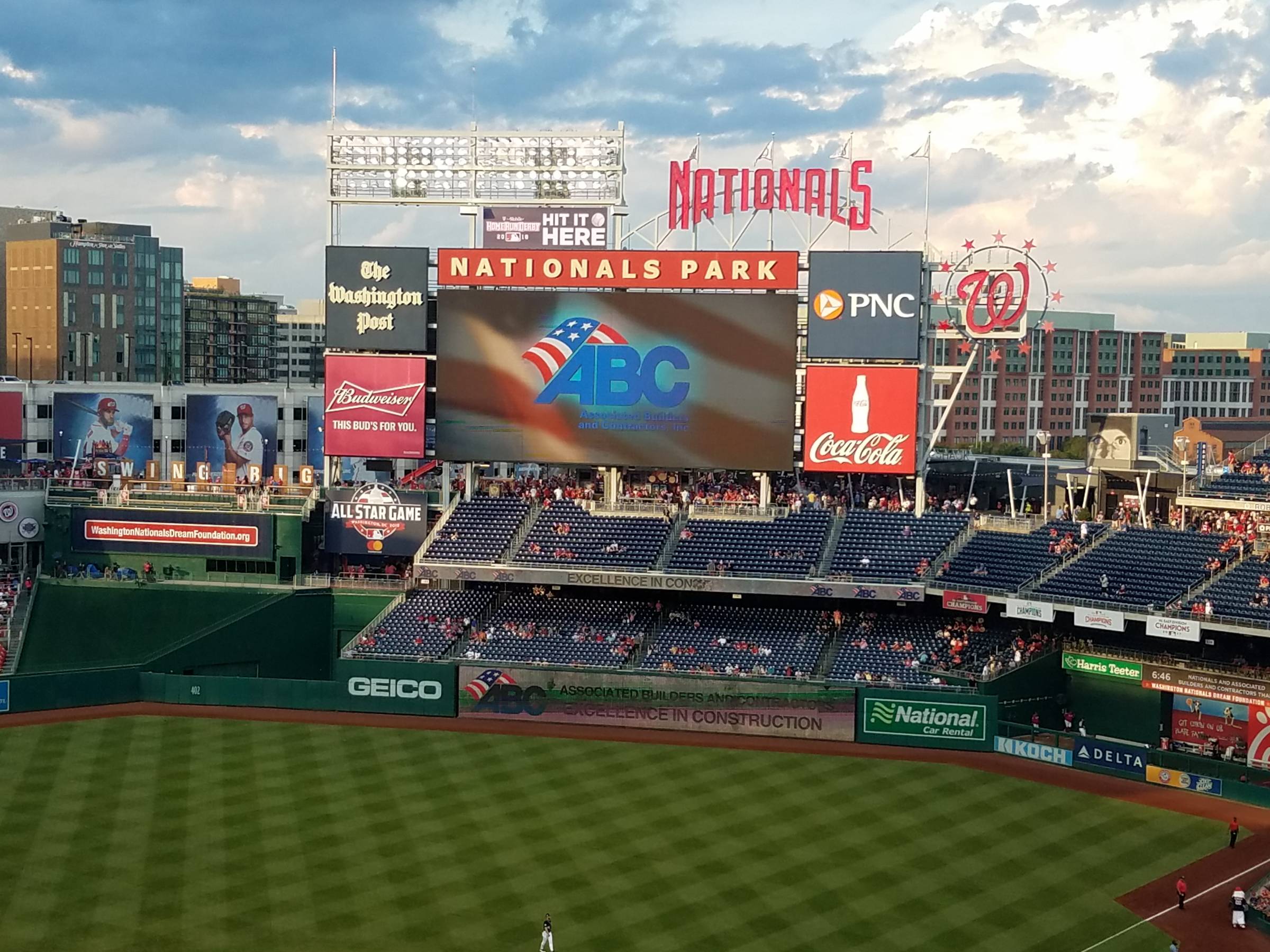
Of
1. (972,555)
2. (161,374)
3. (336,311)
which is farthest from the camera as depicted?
(161,374)

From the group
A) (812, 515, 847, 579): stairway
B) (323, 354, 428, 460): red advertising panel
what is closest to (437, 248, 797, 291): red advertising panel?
(323, 354, 428, 460): red advertising panel

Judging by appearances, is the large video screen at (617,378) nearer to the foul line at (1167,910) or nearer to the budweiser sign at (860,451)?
the budweiser sign at (860,451)

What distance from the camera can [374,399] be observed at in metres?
51.0

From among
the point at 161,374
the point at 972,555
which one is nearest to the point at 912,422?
the point at 972,555

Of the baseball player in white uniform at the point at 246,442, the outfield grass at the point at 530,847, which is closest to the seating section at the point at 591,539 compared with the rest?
the outfield grass at the point at 530,847

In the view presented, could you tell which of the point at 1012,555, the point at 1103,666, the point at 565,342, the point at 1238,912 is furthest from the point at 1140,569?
the point at 565,342

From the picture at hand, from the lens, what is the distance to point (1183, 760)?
37.9m

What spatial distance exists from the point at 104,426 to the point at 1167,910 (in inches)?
→ 2668

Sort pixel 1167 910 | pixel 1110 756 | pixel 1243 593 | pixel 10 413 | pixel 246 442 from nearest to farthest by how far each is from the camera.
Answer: pixel 1167 910 → pixel 1110 756 → pixel 1243 593 → pixel 10 413 → pixel 246 442

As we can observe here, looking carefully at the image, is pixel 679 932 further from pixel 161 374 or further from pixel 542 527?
pixel 161 374

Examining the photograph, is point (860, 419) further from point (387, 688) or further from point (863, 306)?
point (387, 688)

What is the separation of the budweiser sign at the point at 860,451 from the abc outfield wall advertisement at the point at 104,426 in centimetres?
4793

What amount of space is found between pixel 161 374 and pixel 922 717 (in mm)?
114101

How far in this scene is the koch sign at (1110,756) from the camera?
38.5 meters
